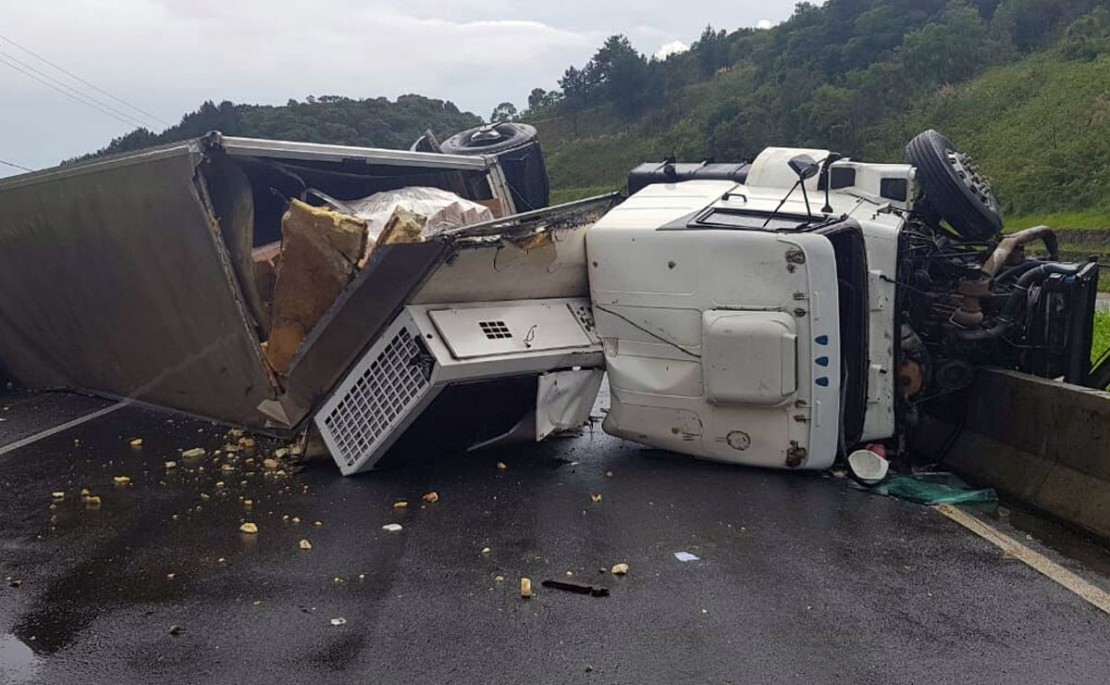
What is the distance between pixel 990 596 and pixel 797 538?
925 millimetres

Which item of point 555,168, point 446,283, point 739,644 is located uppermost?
point 446,283

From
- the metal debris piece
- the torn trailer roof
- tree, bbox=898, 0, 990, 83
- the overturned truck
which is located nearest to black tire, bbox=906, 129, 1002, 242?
the overturned truck

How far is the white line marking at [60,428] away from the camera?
6.68 metres

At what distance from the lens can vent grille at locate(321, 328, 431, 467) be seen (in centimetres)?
533

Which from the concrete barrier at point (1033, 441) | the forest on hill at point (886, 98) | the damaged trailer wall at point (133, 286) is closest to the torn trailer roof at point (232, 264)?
the damaged trailer wall at point (133, 286)

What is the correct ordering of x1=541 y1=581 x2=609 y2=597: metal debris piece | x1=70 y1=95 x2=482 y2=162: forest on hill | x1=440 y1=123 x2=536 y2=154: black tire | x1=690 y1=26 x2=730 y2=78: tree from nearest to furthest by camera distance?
x1=541 y1=581 x2=609 y2=597: metal debris piece, x1=440 y1=123 x2=536 y2=154: black tire, x1=70 y1=95 x2=482 y2=162: forest on hill, x1=690 y1=26 x2=730 y2=78: tree

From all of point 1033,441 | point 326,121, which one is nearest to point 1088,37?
point 326,121

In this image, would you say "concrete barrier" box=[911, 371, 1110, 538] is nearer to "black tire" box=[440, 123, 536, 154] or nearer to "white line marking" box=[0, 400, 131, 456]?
"black tire" box=[440, 123, 536, 154]

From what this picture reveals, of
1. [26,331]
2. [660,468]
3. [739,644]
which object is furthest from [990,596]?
[26,331]

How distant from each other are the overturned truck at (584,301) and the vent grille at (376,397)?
0.04 feet

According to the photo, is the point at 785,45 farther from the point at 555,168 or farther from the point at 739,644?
the point at 739,644

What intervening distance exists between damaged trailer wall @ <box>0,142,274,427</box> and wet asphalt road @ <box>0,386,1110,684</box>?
0.84 meters

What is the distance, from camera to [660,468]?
5871 millimetres

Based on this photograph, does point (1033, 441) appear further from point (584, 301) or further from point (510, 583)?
point (510, 583)
